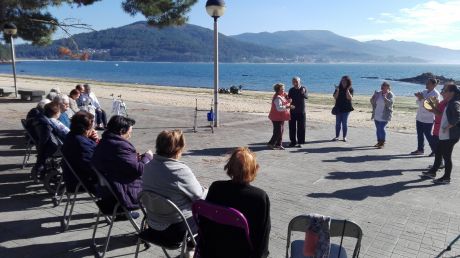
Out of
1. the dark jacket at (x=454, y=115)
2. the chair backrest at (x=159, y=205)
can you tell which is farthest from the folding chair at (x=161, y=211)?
the dark jacket at (x=454, y=115)

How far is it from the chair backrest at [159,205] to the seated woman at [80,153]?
1574 millimetres

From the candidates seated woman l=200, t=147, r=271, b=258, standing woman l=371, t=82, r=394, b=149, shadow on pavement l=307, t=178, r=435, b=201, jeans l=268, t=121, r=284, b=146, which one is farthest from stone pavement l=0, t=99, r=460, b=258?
seated woman l=200, t=147, r=271, b=258

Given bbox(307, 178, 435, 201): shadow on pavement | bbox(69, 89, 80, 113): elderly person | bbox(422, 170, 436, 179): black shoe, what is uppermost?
bbox(69, 89, 80, 113): elderly person

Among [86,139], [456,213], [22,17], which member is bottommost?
[456,213]

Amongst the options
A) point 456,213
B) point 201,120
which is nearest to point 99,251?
point 456,213

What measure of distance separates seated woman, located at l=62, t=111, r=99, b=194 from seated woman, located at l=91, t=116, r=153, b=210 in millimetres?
625

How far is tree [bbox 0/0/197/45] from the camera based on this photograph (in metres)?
12.6

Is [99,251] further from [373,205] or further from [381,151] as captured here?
[381,151]

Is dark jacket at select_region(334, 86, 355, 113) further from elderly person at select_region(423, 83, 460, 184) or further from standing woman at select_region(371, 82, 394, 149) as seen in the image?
elderly person at select_region(423, 83, 460, 184)

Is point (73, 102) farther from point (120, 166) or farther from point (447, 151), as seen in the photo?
point (447, 151)

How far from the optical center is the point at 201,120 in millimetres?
14234

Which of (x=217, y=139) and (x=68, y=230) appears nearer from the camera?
(x=68, y=230)

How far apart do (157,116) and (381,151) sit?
810cm

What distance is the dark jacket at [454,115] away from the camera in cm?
675
